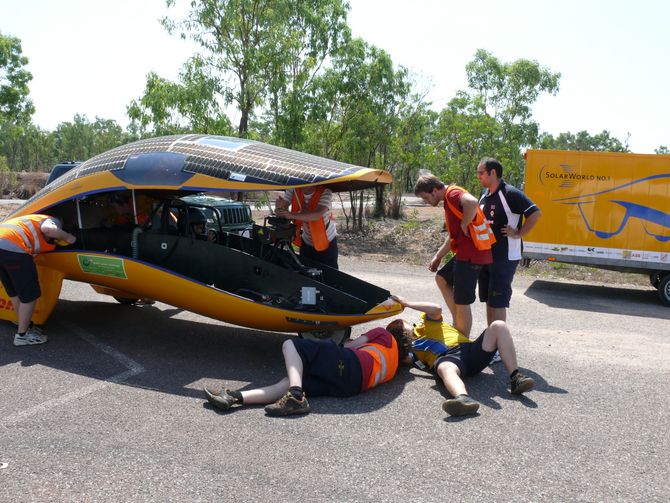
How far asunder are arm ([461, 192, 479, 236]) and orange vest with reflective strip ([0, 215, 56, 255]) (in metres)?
4.64

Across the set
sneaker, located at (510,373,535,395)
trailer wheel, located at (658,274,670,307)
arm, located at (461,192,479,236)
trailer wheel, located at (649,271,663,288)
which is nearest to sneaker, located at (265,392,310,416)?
sneaker, located at (510,373,535,395)

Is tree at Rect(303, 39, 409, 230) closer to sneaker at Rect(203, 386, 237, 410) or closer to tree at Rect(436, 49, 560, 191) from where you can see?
tree at Rect(436, 49, 560, 191)

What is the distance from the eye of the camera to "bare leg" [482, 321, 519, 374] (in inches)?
209

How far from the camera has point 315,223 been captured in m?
6.72

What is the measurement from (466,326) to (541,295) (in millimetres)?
5524

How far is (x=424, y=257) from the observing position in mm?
15852

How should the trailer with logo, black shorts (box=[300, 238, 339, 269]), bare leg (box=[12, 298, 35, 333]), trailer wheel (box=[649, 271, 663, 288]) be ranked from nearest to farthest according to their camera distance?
bare leg (box=[12, 298, 35, 333]), black shorts (box=[300, 238, 339, 269]), the trailer with logo, trailer wheel (box=[649, 271, 663, 288])

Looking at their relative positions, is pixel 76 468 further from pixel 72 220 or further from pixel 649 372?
pixel 649 372

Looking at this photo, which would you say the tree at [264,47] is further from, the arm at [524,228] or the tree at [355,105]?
the arm at [524,228]

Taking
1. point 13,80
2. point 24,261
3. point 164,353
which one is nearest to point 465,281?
point 164,353

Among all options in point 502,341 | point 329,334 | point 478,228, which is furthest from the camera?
point 329,334

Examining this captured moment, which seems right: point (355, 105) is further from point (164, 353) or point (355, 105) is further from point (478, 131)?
point (164, 353)

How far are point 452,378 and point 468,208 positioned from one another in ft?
5.71

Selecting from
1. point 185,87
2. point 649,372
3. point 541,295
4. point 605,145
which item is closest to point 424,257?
point 541,295
